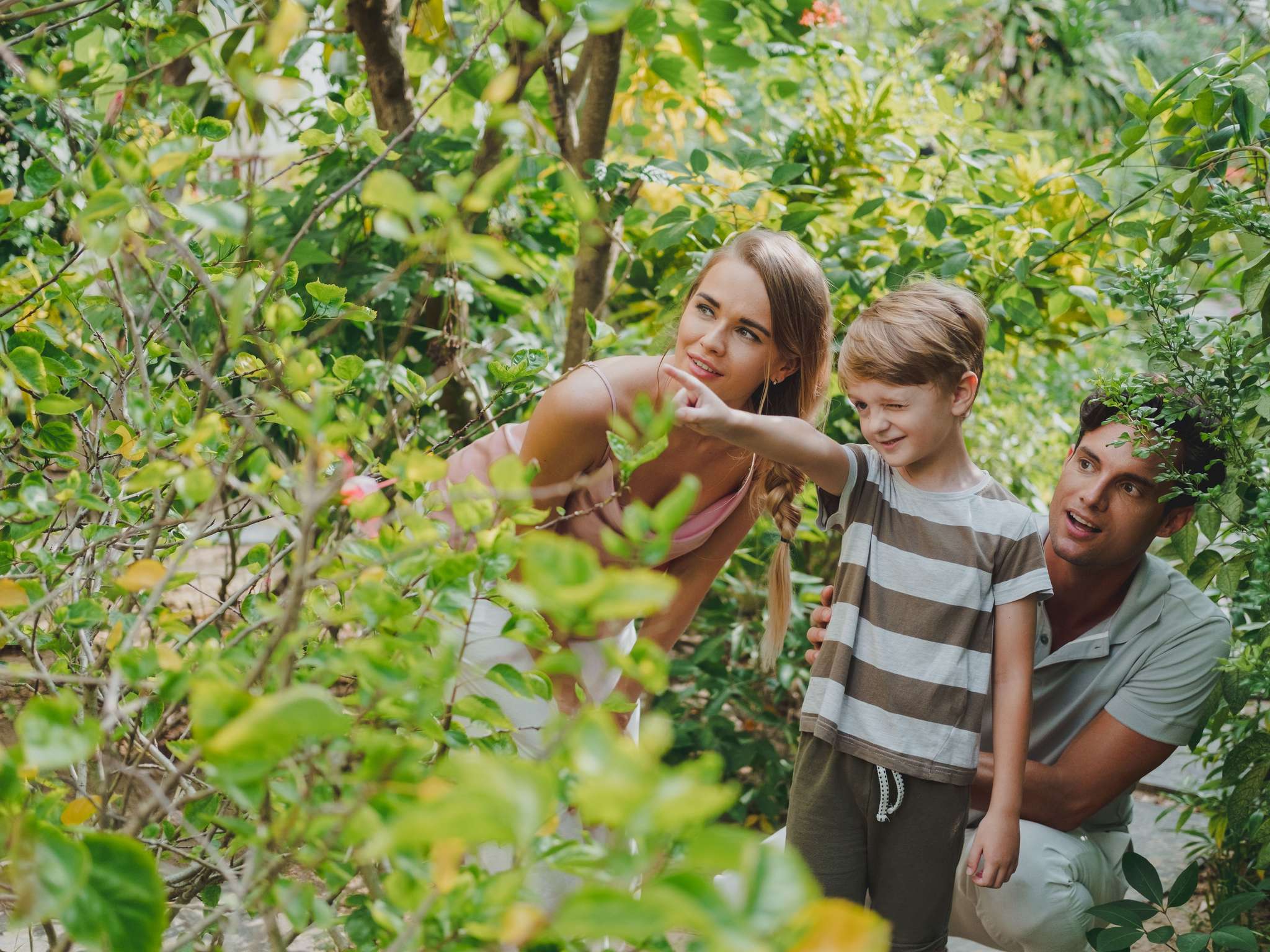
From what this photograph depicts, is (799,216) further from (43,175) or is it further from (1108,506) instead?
(43,175)

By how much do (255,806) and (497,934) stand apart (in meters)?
0.18

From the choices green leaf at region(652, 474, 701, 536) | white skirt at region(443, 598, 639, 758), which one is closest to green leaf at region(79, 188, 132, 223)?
green leaf at region(652, 474, 701, 536)

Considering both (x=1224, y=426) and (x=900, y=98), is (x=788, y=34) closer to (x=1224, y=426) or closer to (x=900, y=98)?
(x=900, y=98)

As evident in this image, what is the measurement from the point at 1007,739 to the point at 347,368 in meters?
1.13

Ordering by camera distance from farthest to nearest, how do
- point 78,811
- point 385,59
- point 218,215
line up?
point 385,59
point 78,811
point 218,215

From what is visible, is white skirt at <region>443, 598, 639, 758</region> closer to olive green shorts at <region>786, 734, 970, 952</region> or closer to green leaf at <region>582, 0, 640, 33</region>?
olive green shorts at <region>786, 734, 970, 952</region>

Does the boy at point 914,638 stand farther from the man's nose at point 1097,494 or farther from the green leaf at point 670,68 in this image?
the green leaf at point 670,68

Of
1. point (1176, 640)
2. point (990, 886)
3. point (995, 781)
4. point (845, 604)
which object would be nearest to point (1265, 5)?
point (1176, 640)

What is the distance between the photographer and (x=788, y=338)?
1.96 m

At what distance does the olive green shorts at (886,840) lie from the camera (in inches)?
66.1

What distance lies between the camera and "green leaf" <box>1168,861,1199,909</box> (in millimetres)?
1724

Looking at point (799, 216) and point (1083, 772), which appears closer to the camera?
point (1083, 772)

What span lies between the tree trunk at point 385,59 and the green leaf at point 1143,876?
206cm

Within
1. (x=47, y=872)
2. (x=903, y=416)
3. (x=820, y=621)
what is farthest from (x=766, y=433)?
(x=47, y=872)
